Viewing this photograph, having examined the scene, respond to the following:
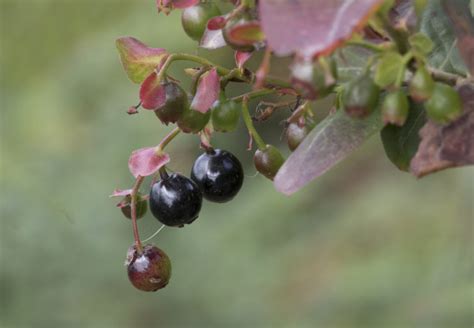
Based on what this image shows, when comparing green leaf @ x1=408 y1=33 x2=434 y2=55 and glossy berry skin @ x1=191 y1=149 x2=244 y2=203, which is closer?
green leaf @ x1=408 y1=33 x2=434 y2=55

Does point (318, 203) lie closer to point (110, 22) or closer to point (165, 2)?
point (110, 22)

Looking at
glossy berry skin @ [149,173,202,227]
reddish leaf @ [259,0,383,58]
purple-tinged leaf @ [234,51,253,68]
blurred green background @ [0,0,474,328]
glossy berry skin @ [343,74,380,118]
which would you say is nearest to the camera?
reddish leaf @ [259,0,383,58]

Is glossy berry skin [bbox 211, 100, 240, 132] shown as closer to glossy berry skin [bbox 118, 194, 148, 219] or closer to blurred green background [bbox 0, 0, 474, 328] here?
glossy berry skin [bbox 118, 194, 148, 219]

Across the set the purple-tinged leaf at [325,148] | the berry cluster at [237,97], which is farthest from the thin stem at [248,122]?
the purple-tinged leaf at [325,148]

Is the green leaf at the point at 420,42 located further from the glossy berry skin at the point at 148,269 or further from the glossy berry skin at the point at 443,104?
the glossy berry skin at the point at 148,269

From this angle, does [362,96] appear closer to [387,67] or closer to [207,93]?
[387,67]

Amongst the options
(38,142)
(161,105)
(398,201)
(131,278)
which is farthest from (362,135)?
(38,142)

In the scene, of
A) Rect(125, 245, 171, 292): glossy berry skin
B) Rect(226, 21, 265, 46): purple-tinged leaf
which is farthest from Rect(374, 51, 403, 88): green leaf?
Rect(125, 245, 171, 292): glossy berry skin
